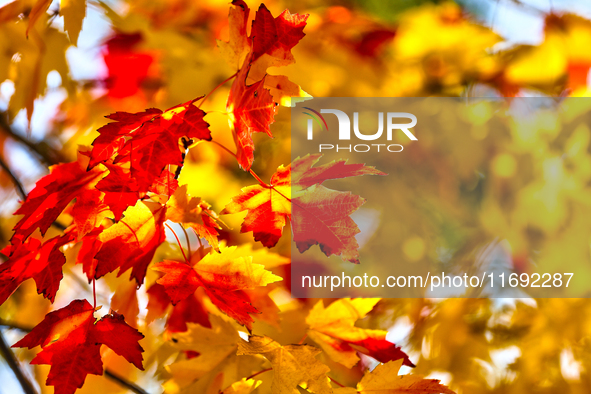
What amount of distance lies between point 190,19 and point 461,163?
89 centimetres

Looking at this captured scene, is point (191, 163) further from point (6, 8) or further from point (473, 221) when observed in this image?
point (473, 221)

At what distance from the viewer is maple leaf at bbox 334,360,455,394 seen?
0.48m

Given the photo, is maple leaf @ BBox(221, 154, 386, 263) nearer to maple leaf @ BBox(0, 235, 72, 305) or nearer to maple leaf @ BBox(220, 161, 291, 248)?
maple leaf @ BBox(220, 161, 291, 248)

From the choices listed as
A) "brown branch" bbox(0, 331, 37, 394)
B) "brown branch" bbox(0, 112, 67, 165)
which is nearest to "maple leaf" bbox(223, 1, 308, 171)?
"brown branch" bbox(0, 331, 37, 394)

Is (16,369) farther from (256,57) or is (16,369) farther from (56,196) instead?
(256,57)

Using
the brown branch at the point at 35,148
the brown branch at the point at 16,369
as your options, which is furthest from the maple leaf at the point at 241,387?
the brown branch at the point at 35,148

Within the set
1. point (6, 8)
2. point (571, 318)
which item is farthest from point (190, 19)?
point (571, 318)

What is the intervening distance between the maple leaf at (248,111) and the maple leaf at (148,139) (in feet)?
Result: 0.17

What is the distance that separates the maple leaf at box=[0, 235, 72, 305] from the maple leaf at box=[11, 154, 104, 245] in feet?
0.06

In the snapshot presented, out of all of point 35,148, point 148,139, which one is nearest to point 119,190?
point 148,139

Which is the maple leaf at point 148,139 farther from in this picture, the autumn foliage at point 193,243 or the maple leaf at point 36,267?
the maple leaf at point 36,267

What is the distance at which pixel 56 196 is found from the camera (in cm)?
47

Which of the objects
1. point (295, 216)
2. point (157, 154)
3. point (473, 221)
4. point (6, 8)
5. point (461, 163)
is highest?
point (6, 8)

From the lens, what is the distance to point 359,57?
131 cm
